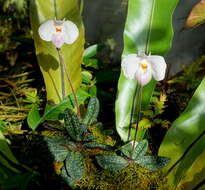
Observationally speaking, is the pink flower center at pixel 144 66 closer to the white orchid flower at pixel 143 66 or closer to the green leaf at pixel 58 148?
the white orchid flower at pixel 143 66

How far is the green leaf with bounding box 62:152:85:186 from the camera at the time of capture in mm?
1105

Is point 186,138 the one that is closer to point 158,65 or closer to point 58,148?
point 158,65

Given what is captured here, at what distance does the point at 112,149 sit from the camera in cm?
117

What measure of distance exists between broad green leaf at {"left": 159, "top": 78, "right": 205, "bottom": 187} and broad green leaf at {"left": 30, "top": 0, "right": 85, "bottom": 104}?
0.43 meters

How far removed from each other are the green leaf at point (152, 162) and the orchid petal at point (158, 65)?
0.88ft

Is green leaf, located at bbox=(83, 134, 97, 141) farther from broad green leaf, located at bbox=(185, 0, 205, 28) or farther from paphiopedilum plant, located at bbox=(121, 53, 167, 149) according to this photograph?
broad green leaf, located at bbox=(185, 0, 205, 28)

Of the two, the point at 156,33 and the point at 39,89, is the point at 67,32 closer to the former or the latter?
the point at 156,33

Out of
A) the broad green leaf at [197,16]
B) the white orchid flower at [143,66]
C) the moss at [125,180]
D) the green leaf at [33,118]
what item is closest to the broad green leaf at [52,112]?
the green leaf at [33,118]

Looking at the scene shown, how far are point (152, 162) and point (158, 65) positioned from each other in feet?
1.04

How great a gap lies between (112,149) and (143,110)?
0.67 ft

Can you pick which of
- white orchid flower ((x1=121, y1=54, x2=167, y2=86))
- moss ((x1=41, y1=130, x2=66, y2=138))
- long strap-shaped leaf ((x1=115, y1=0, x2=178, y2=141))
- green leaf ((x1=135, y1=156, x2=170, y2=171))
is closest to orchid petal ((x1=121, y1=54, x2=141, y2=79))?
white orchid flower ((x1=121, y1=54, x2=167, y2=86))

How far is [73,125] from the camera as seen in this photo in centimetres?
117

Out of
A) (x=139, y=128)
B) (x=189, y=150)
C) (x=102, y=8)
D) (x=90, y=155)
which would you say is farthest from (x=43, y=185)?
(x=102, y=8)

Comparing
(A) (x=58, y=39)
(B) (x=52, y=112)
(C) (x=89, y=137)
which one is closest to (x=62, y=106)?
(B) (x=52, y=112)
